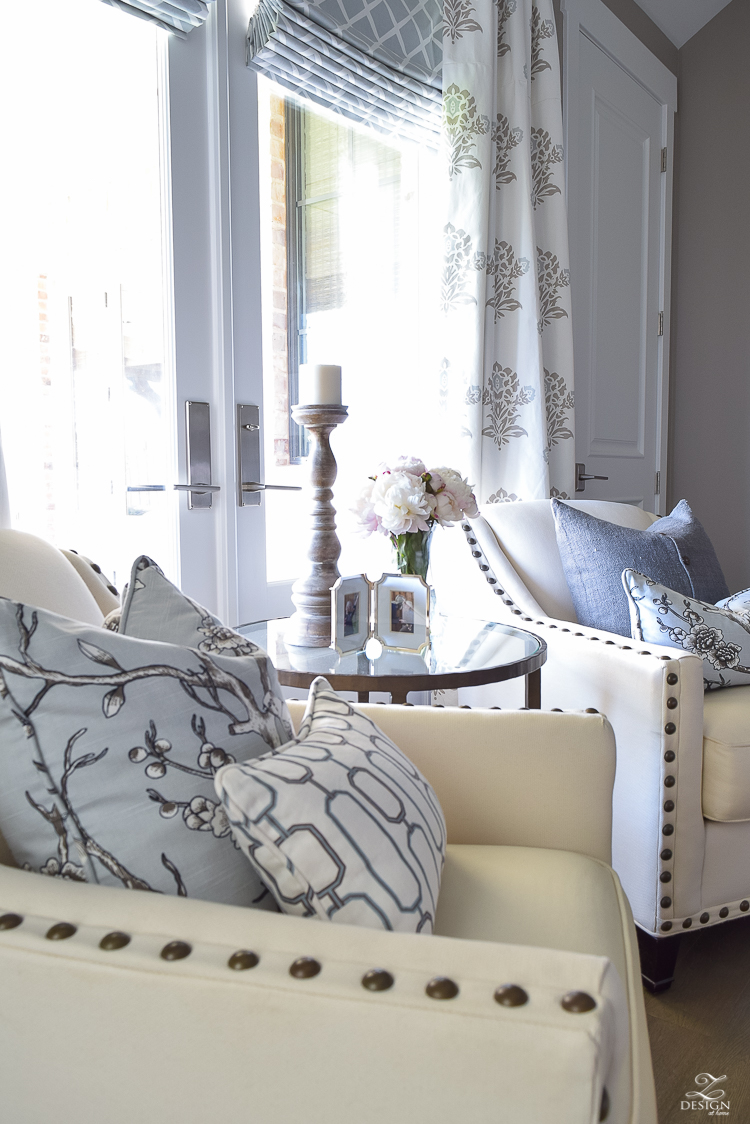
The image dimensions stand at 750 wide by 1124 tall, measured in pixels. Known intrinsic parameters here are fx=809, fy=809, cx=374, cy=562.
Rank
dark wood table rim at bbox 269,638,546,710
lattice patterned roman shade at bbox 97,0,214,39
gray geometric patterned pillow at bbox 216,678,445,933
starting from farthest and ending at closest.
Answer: lattice patterned roman shade at bbox 97,0,214,39 < dark wood table rim at bbox 269,638,546,710 < gray geometric patterned pillow at bbox 216,678,445,933

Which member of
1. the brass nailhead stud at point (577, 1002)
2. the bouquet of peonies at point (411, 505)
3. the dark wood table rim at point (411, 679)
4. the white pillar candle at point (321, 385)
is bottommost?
the dark wood table rim at point (411, 679)

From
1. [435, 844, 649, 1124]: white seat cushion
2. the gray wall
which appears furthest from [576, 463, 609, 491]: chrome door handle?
[435, 844, 649, 1124]: white seat cushion

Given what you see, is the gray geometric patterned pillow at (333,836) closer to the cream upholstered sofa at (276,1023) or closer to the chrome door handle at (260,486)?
the cream upholstered sofa at (276,1023)

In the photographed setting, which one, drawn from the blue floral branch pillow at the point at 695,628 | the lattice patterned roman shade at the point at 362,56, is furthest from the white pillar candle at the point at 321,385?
the lattice patterned roman shade at the point at 362,56

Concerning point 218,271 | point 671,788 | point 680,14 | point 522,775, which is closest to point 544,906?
point 522,775

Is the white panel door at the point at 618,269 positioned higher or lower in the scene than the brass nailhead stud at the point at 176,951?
higher

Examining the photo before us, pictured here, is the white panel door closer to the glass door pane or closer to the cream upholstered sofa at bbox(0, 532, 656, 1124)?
the glass door pane

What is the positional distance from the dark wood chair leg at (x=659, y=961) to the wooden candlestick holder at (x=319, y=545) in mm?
766

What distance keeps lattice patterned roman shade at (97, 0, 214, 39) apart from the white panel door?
1.55 metres

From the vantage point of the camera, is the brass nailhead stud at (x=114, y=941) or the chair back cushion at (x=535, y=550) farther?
the chair back cushion at (x=535, y=550)

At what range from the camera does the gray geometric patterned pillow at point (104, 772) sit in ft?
2.04

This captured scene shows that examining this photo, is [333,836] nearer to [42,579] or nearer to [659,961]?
[42,579]

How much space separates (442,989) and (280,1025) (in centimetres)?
10

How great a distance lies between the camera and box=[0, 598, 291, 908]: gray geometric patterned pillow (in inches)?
24.5
